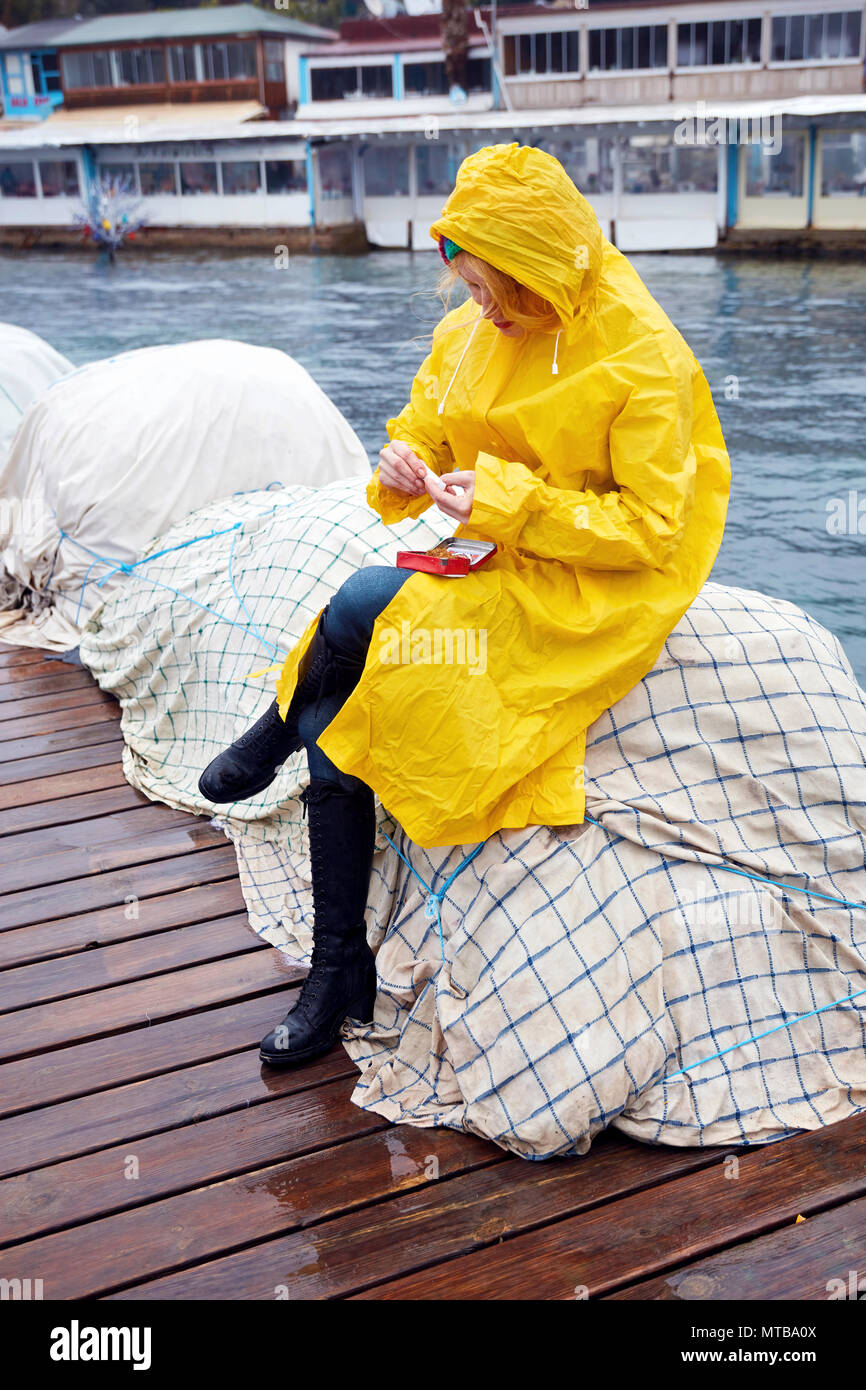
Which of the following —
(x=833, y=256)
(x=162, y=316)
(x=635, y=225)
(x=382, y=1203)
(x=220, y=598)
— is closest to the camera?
(x=382, y=1203)

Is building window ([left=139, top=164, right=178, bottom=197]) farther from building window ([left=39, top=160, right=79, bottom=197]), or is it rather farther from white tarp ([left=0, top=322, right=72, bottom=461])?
white tarp ([left=0, top=322, right=72, bottom=461])

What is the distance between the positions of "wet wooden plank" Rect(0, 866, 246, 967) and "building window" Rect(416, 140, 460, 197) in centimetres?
2263

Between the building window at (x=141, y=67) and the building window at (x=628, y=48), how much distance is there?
34.8 ft

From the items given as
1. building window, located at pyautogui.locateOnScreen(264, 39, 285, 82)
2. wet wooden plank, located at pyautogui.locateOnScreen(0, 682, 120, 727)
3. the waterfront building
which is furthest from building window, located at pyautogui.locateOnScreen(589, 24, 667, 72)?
wet wooden plank, located at pyautogui.locateOnScreen(0, 682, 120, 727)

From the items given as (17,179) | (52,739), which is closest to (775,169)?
(17,179)

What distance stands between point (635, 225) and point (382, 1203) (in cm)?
2153

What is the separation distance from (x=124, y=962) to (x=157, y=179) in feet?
83.9

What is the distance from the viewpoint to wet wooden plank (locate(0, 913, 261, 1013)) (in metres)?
2.27

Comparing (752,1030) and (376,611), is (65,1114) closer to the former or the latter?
(376,611)

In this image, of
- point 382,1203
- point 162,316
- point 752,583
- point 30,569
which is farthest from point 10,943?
point 162,316

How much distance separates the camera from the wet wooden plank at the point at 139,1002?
215 centimetres

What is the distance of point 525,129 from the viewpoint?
72.9ft

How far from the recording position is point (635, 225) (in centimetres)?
2134

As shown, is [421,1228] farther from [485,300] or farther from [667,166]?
[667,166]
